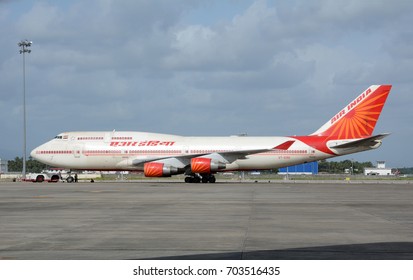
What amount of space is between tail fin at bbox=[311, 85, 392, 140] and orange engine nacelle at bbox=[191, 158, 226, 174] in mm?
9929

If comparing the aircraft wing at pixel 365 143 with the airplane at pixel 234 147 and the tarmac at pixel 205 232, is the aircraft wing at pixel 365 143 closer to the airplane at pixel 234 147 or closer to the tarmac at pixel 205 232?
the airplane at pixel 234 147

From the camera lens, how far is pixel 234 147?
51750mm

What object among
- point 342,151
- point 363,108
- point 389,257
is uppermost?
point 363,108

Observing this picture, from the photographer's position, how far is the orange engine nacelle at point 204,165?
49812 millimetres

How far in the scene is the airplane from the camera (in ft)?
169

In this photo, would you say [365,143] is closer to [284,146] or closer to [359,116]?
[359,116]

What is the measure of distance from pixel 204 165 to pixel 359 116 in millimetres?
13710

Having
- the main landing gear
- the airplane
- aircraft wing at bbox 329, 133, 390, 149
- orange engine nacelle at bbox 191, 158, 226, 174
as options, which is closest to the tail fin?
the airplane

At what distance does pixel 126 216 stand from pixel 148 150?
34009 millimetres

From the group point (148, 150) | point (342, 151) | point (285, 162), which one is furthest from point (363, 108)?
point (148, 150)

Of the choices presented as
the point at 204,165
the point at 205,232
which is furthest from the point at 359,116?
the point at 205,232

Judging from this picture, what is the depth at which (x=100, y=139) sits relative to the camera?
53.2 metres

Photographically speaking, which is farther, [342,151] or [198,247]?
A: [342,151]
